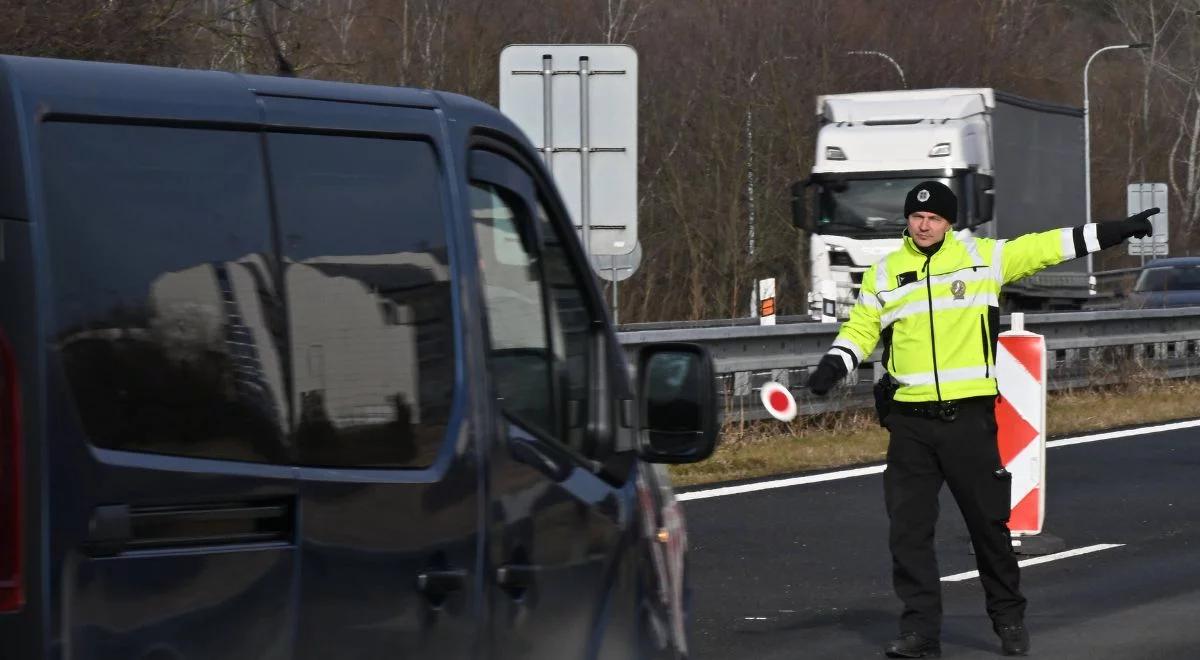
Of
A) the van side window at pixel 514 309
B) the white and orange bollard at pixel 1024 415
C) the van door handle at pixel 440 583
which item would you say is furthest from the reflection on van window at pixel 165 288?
the white and orange bollard at pixel 1024 415

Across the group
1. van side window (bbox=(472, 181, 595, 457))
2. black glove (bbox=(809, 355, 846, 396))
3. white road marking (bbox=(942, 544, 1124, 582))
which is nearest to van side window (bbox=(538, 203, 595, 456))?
van side window (bbox=(472, 181, 595, 457))

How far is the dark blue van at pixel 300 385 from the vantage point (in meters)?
2.86

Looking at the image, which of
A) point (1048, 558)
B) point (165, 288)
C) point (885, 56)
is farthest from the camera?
point (885, 56)

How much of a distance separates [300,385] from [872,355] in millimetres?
13848

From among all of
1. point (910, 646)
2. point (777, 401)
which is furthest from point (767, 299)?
point (910, 646)

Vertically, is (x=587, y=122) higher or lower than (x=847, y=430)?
higher

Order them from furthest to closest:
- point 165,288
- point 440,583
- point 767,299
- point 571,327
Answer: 1. point 767,299
2. point 571,327
3. point 440,583
4. point 165,288

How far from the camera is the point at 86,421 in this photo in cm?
288

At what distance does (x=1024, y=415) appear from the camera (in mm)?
10086

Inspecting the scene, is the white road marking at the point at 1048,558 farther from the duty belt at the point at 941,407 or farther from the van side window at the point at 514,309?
the van side window at the point at 514,309

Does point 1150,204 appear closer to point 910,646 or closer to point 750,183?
point 750,183

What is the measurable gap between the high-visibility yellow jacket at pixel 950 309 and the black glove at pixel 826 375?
0.18 feet

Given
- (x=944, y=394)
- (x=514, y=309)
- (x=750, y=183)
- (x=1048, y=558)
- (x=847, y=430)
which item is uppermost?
(x=750, y=183)

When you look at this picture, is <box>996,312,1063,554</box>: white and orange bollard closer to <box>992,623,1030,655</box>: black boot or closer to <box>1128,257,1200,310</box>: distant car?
<box>992,623,1030,655</box>: black boot
